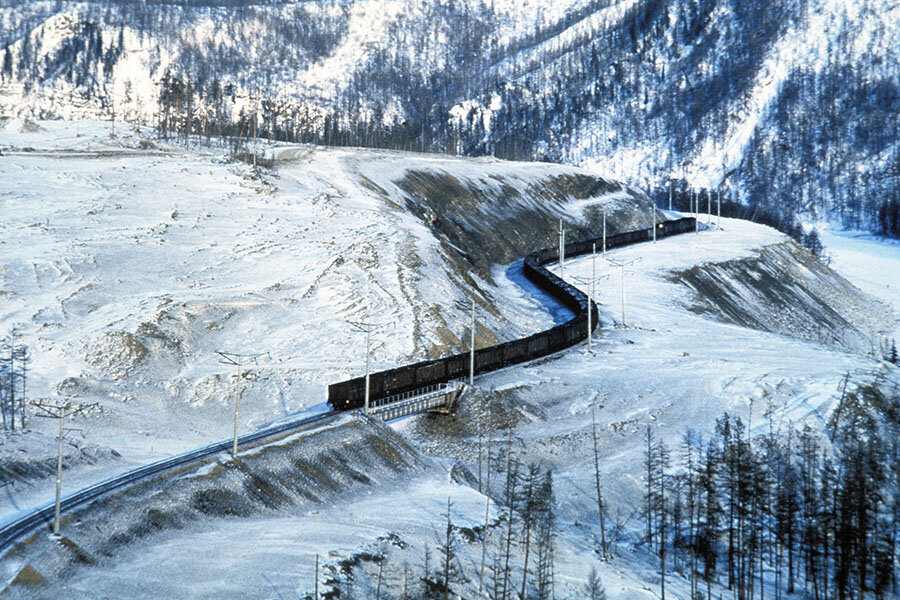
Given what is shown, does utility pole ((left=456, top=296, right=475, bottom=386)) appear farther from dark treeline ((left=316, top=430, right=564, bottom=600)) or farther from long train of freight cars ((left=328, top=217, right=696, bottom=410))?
dark treeline ((left=316, top=430, right=564, bottom=600))

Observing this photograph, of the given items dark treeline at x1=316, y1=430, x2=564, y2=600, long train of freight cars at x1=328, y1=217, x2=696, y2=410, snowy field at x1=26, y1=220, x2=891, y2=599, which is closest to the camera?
snowy field at x1=26, y1=220, x2=891, y2=599

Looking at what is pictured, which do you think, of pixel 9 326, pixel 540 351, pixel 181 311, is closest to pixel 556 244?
pixel 540 351

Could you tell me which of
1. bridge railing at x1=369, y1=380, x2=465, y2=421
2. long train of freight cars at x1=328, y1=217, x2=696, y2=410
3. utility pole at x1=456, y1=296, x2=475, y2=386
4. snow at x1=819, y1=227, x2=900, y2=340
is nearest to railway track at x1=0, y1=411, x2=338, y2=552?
long train of freight cars at x1=328, y1=217, x2=696, y2=410

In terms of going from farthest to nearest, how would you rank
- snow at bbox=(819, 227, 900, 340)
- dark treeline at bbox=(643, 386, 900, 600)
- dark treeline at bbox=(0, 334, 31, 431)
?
snow at bbox=(819, 227, 900, 340) → dark treeline at bbox=(0, 334, 31, 431) → dark treeline at bbox=(643, 386, 900, 600)

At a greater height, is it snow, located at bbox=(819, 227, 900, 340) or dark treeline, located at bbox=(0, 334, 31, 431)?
dark treeline, located at bbox=(0, 334, 31, 431)

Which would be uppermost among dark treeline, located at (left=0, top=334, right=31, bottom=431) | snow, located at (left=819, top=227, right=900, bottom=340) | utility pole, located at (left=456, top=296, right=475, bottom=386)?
dark treeline, located at (left=0, top=334, right=31, bottom=431)

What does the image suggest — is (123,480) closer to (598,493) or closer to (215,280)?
(598,493)

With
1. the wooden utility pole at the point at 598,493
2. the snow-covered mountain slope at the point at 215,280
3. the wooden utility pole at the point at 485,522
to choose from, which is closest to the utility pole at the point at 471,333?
the snow-covered mountain slope at the point at 215,280

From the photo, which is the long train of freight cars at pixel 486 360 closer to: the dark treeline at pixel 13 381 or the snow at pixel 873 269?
the dark treeline at pixel 13 381
